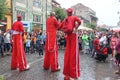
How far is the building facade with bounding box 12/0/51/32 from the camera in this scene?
47537mm

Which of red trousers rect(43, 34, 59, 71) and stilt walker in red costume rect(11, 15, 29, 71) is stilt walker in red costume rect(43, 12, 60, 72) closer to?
red trousers rect(43, 34, 59, 71)

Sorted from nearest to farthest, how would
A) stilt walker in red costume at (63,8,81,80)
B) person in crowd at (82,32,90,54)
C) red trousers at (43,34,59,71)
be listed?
1. stilt walker in red costume at (63,8,81,80)
2. red trousers at (43,34,59,71)
3. person in crowd at (82,32,90,54)

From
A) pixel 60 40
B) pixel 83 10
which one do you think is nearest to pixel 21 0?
pixel 60 40

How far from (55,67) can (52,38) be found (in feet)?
3.86

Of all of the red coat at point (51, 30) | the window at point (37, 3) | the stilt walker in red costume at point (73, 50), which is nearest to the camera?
the stilt walker in red costume at point (73, 50)

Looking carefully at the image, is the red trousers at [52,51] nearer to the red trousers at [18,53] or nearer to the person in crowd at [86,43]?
the red trousers at [18,53]

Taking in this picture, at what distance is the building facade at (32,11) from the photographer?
156 ft

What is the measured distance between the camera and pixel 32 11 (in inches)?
2205

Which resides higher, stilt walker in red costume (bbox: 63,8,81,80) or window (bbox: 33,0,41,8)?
window (bbox: 33,0,41,8)

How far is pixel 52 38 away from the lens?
12.4m

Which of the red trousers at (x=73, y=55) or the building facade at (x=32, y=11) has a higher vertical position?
the building facade at (x=32, y=11)

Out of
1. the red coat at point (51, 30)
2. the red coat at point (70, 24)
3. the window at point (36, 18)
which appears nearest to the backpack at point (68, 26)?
the red coat at point (70, 24)

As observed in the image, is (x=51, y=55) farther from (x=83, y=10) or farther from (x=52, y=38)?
(x=83, y=10)

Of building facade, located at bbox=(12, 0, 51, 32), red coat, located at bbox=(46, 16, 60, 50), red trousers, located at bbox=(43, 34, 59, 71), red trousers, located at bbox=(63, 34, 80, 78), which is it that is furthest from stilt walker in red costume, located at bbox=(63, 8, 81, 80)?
building facade, located at bbox=(12, 0, 51, 32)
